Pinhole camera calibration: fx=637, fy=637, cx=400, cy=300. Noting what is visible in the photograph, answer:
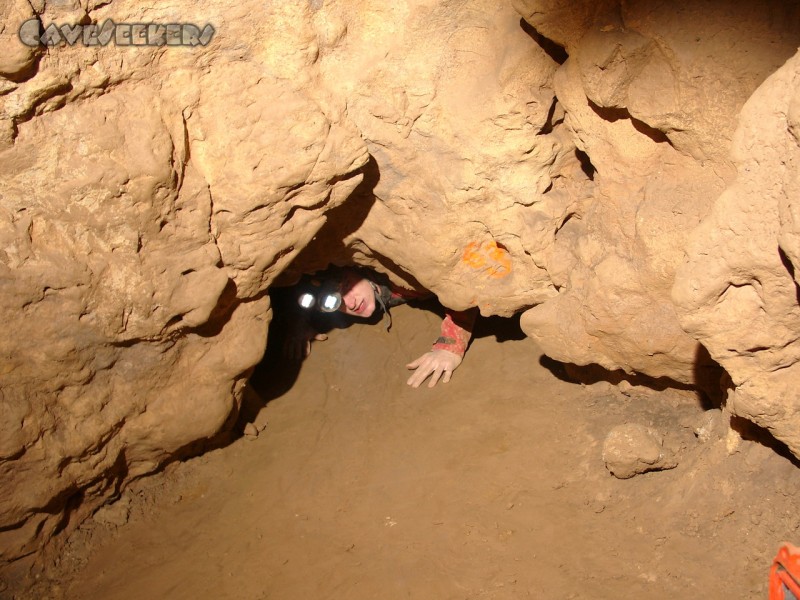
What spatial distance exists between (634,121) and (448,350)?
5.23 feet

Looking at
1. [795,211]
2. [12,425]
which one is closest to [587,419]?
[795,211]

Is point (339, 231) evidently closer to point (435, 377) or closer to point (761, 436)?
point (435, 377)

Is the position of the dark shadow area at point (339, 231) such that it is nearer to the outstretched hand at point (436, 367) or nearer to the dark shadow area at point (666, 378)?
the outstretched hand at point (436, 367)

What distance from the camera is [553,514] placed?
2.28 m

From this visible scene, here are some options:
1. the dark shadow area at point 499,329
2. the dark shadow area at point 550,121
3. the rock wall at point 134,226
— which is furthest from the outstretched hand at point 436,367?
the dark shadow area at point 550,121

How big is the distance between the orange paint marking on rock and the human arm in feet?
2.28

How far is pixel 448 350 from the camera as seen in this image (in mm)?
3258

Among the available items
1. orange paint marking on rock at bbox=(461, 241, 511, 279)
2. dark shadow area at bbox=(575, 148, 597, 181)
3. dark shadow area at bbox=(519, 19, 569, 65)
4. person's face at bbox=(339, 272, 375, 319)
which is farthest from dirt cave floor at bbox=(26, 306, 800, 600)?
dark shadow area at bbox=(519, 19, 569, 65)

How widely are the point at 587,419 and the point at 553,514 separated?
45cm

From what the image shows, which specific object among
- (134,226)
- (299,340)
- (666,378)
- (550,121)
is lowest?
(299,340)

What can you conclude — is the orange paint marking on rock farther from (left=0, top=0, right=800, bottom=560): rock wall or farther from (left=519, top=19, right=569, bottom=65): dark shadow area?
(left=519, top=19, right=569, bottom=65): dark shadow area

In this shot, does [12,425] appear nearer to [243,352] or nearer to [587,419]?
[243,352]

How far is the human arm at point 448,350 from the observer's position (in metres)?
3.21

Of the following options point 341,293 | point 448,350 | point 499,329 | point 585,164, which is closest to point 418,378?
point 448,350
